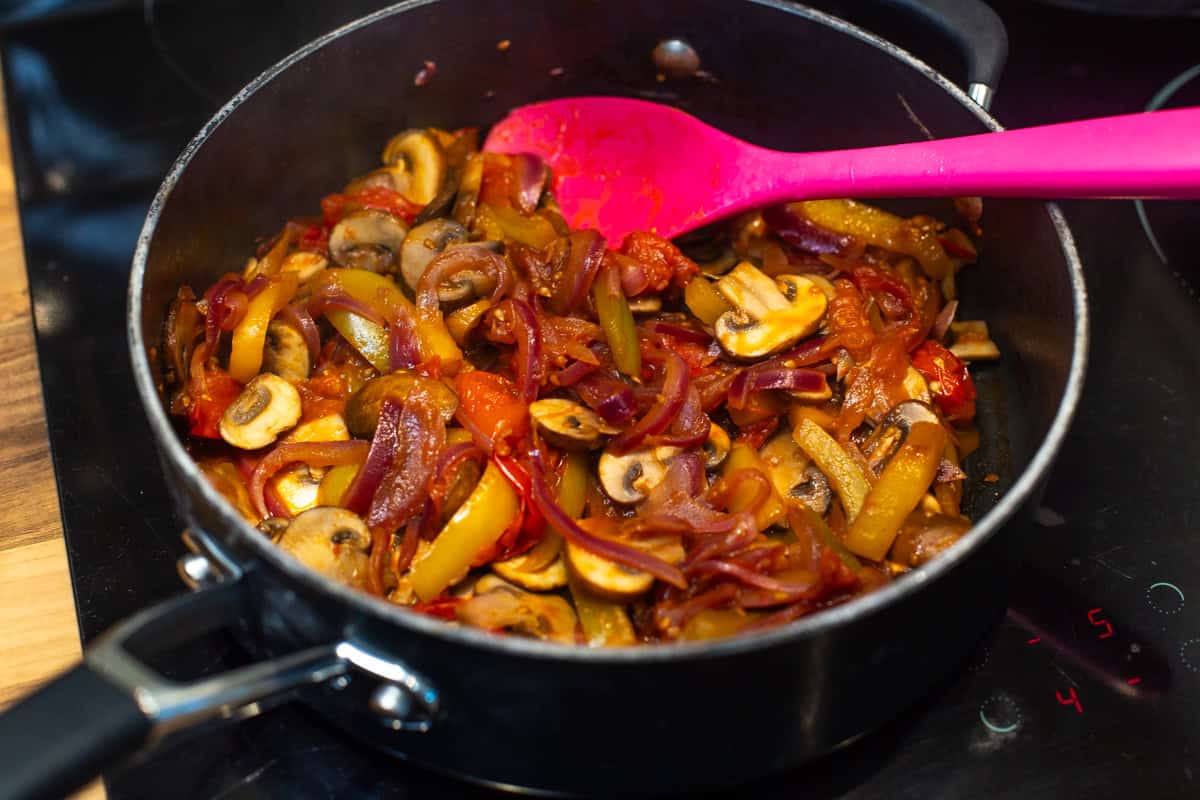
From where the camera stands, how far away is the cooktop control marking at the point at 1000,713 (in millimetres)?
1830

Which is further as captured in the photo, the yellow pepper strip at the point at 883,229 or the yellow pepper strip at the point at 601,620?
the yellow pepper strip at the point at 883,229

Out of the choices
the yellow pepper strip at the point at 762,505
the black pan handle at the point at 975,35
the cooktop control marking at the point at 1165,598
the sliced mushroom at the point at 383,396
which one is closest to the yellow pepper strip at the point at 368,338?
the sliced mushroom at the point at 383,396

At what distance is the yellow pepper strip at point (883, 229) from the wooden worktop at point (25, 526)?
175 cm

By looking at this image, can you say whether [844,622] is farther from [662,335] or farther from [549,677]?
[662,335]

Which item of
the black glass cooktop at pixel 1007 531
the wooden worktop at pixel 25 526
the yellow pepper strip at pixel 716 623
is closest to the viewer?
the yellow pepper strip at pixel 716 623

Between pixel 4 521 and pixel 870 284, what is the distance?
6.08 ft

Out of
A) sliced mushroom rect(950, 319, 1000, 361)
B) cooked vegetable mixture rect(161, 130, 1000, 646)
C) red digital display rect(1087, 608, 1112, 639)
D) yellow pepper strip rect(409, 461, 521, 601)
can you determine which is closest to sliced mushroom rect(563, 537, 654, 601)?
cooked vegetable mixture rect(161, 130, 1000, 646)

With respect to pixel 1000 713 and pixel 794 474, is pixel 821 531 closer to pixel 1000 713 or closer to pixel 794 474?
pixel 794 474

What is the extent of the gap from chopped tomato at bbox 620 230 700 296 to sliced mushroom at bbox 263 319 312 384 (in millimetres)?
670

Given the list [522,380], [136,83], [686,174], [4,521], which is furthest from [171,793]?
[136,83]

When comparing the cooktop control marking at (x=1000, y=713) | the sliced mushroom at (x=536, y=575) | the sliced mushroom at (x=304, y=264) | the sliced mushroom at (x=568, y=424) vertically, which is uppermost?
the sliced mushroom at (x=304, y=264)

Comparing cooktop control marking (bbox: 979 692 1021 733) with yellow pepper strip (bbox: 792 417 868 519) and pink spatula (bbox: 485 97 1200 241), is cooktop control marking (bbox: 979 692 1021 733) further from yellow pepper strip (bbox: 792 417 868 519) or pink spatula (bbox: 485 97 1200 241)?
pink spatula (bbox: 485 97 1200 241)

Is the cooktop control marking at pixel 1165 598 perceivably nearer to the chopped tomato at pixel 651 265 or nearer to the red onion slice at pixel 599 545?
the red onion slice at pixel 599 545

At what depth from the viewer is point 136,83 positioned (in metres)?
2.86
